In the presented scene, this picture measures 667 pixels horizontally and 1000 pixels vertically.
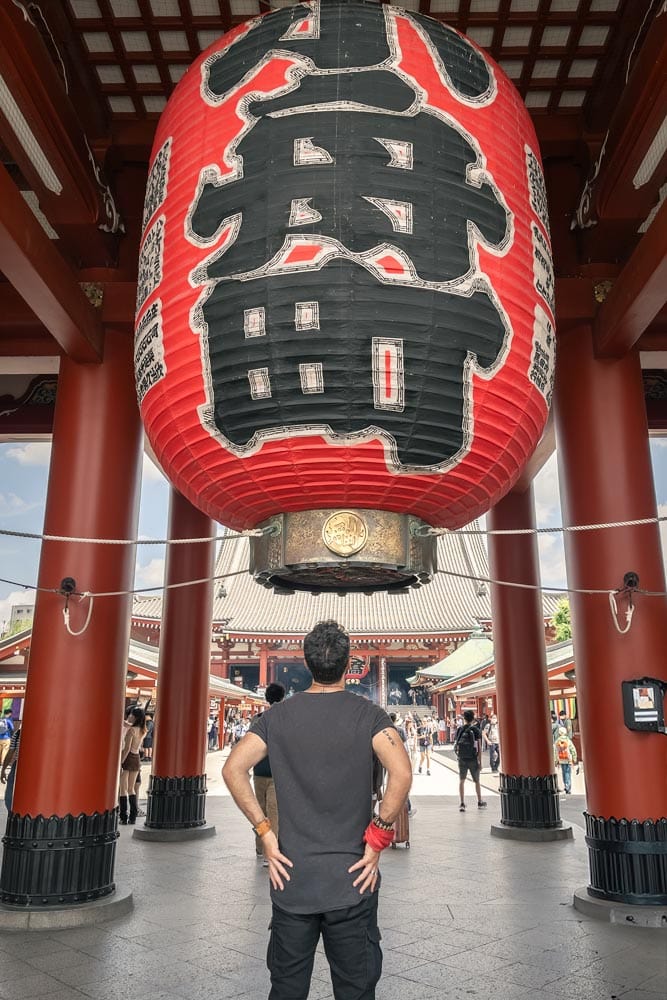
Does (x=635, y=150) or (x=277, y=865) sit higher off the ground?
(x=635, y=150)

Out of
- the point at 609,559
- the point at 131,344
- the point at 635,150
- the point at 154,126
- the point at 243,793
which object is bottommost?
the point at 243,793

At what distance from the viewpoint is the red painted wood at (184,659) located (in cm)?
887

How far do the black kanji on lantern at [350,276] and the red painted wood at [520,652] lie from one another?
684 centimetres

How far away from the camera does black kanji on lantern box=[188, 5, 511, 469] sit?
262 centimetres

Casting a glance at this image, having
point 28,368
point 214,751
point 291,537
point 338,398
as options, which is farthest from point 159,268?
point 214,751

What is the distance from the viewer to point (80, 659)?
5406mm

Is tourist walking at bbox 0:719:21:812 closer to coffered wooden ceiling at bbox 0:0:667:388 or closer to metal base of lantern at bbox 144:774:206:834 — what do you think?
metal base of lantern at bbox 144:774:206:834

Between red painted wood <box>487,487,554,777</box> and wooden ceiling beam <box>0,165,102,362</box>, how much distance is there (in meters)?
5.69

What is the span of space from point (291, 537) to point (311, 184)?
134cm

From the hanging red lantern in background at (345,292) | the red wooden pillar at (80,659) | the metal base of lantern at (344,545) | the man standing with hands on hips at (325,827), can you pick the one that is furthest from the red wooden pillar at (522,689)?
the man standing with hands on hips at (325,827)

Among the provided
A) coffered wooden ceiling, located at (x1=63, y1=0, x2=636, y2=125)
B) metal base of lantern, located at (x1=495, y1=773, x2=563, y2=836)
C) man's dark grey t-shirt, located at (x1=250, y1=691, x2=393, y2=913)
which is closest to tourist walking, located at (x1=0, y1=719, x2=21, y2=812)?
man's dark grey t-shirt, located at (x1=250, y1=691, x2=393, y2=913)

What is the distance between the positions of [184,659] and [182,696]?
17.4 inches

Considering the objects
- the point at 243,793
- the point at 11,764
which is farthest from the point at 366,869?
the point at 11,764

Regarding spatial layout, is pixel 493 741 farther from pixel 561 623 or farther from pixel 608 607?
pixel 608 607
